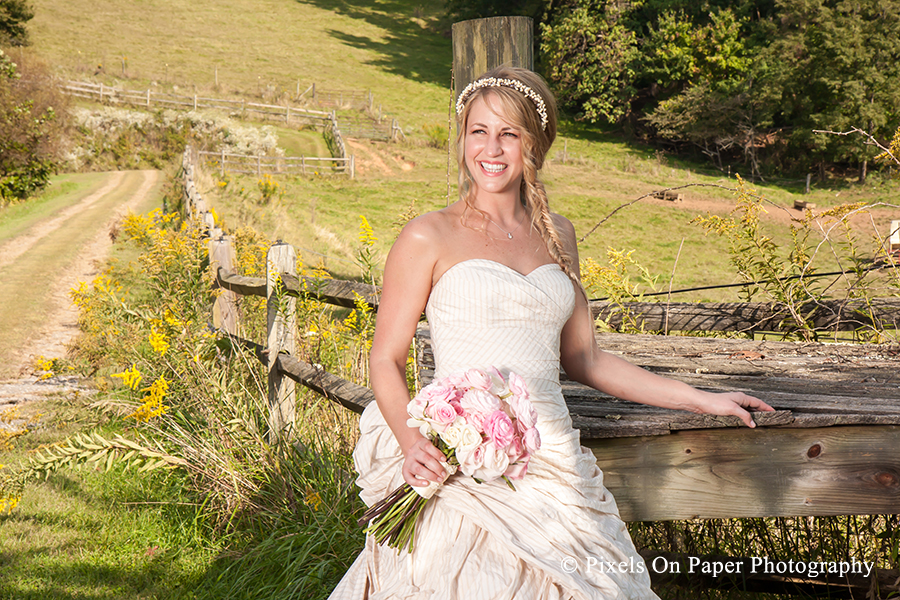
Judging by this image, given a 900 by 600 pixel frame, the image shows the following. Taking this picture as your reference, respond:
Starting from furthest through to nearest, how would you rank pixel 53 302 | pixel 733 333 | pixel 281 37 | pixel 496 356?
pixel 281 37, pixel 53 302, pixel 733 333, pixel 496 356

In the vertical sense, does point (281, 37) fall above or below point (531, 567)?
above

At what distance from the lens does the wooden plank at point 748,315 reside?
3275 millimetres

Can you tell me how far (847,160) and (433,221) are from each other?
32.5 m

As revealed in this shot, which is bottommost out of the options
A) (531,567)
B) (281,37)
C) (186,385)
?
(186,385)

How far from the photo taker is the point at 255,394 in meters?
4.27

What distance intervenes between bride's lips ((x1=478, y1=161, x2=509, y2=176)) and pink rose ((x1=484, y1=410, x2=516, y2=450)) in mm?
876

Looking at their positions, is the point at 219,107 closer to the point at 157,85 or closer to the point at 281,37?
the point at 157,85

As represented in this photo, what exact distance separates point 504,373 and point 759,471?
835 mm

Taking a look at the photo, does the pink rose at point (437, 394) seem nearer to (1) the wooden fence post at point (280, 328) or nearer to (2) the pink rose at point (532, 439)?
(2) the pink rose at point (532, 439)

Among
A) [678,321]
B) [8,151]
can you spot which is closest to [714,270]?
[678,321]

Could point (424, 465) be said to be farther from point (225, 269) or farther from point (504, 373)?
point (225, 269)

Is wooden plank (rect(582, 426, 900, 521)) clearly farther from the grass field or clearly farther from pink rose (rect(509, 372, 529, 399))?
the grass field

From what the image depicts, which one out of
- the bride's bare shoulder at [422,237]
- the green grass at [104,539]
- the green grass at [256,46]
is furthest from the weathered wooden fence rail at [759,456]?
the green grass at [256,46]

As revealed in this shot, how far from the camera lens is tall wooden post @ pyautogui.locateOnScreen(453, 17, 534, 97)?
120 inches
